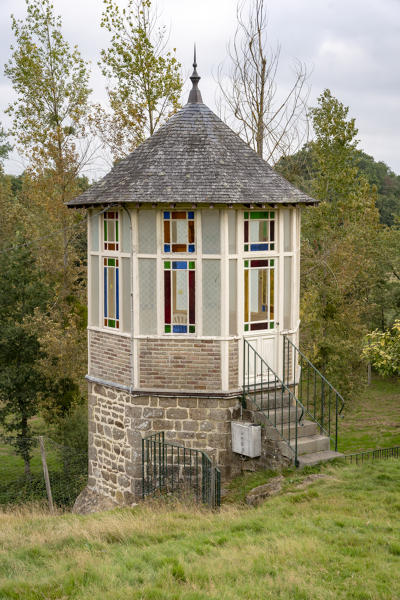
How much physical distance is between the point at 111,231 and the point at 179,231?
159cm

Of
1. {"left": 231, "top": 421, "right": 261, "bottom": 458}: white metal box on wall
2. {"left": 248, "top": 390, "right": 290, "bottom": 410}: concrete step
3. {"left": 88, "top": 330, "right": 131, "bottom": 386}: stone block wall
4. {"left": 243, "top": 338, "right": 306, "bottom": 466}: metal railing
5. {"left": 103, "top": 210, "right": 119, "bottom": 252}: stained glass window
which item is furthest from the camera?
{"left": 103, "top": 210, "right": 119, "bottom": 252}: stained glass window

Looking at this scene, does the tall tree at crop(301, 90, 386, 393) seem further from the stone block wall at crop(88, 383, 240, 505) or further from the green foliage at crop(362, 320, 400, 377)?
the stone block wall at crop(88, 383, 240, 505)

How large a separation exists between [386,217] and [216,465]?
144 feet

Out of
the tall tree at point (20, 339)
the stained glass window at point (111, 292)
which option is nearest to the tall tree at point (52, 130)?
the tall tree at point (20, 339)

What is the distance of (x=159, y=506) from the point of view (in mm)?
11578

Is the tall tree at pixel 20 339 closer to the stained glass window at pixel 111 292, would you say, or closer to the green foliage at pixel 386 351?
the stained glass window at pixel 111 292

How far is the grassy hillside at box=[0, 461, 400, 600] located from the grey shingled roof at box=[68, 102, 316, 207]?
5408 millimetres

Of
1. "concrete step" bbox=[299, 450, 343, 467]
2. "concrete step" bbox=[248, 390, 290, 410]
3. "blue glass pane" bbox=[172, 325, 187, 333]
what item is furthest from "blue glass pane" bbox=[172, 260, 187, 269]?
"concrete step" bbox=[299, 450, 343, 467]

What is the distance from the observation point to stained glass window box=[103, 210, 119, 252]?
1299 cm

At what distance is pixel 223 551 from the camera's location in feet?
25.6

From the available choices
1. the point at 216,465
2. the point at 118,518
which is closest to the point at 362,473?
the point at 216,465

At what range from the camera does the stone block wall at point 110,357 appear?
12844 mm

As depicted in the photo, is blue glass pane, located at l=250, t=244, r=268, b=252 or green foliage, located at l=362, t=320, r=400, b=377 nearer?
green foliage, located at l=362, t=320, r=400, b=377

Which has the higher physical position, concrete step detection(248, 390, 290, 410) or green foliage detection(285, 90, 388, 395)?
green foliage detection(285, 90, 388, 395)
